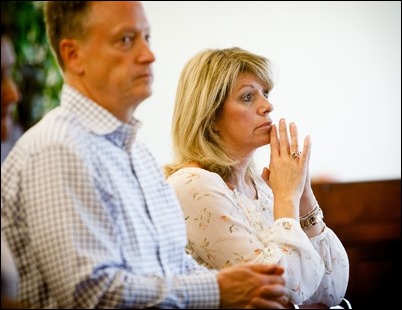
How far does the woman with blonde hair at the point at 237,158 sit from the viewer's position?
217cm

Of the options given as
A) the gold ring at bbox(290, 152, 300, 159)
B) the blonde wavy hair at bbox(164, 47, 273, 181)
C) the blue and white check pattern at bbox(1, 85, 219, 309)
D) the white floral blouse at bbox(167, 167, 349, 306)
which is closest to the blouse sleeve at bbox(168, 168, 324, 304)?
the white floral blouse at bbox(167, 167, 349, 306)

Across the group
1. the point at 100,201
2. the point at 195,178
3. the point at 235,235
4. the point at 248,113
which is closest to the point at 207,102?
the point at 248,113

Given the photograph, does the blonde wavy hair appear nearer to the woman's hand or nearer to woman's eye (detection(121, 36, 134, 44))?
the woman's hand

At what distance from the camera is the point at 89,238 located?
143 centimetres

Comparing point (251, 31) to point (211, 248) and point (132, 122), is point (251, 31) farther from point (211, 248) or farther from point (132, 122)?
point (132, 122)

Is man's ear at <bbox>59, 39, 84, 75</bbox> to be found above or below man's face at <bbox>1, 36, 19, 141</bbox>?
above

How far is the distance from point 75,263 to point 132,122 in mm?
428

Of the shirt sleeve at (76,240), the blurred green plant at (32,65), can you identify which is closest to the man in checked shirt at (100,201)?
the shirt sleeve at (76,240)

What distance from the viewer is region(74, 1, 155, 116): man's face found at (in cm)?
158

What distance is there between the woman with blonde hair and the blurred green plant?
1076 mm

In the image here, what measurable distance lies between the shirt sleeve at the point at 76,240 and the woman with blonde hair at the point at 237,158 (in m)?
0.68

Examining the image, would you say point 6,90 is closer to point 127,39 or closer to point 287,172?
point 127,39

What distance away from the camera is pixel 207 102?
2381mm

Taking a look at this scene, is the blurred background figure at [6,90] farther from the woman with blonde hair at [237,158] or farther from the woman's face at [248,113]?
the woman's face at [248,113]
